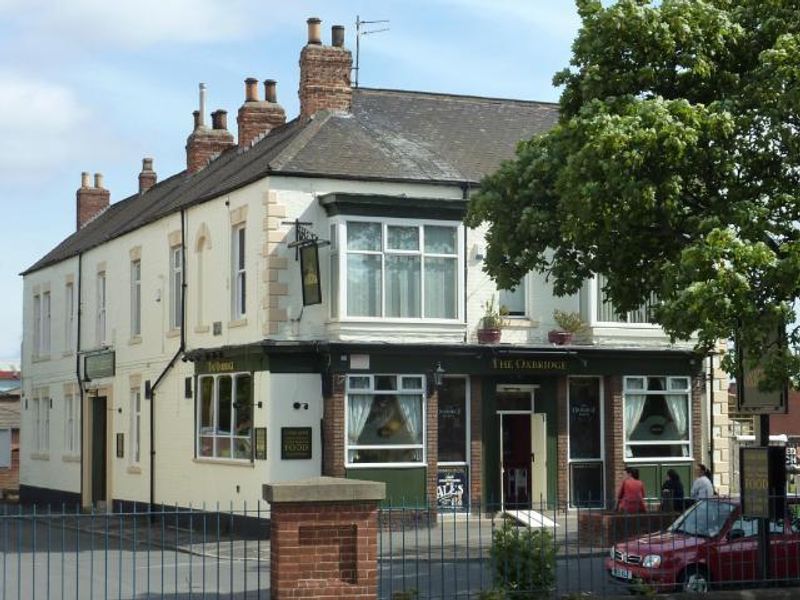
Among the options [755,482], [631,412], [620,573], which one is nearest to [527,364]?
[631,412]

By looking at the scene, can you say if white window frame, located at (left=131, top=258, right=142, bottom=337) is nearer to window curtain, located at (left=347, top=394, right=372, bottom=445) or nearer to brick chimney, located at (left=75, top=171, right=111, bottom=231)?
window curtain, located at (left=347, top=394, right=372, bottom=445)

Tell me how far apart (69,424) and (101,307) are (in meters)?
4.24

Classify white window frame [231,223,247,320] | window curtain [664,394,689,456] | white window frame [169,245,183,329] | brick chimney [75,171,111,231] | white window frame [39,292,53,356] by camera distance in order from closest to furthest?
white window frame [231,223,247,320]
window curtain [664,394,689,456]
white window frame [169,245,183,329]
white window frame [39,292,53,356]
brick chimney [75,171,111,231]

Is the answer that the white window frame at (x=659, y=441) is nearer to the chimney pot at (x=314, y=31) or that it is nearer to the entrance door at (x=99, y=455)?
the chimney pot at (x=314, y=31)

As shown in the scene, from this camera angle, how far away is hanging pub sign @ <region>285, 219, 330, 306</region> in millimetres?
29188

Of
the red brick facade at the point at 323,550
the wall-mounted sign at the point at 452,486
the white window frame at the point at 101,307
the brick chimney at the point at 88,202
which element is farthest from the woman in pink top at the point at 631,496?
the brick chimney at the point at 88,202

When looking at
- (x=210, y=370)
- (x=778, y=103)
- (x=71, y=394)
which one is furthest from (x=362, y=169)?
(x=71, y=394)

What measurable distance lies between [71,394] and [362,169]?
16.5 metres

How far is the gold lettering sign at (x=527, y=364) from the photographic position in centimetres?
3136

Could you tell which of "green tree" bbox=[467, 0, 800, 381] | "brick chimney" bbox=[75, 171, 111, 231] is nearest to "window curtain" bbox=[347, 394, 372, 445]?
"green tree" bbox=[467, 0, 800, 381]

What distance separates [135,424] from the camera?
38312mm

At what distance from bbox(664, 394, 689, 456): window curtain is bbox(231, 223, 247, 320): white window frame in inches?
379

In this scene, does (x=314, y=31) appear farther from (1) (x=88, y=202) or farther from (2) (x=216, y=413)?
(1) (x=88, y=202)

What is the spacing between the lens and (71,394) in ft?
143
